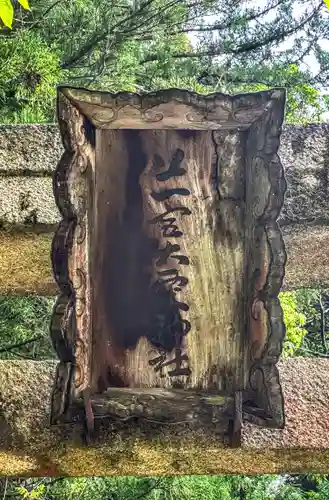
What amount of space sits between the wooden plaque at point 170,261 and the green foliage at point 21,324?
1.78 metres

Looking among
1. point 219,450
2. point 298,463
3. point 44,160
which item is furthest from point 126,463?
point 44,160

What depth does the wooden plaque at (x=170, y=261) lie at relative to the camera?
3.52 ft

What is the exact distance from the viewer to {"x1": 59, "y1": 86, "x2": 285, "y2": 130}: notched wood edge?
1018 mm

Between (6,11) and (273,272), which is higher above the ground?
(6,11)

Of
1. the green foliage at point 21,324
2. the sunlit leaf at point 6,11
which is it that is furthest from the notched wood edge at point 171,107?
the green foliage at point 21,324

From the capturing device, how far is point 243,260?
1.10 metres

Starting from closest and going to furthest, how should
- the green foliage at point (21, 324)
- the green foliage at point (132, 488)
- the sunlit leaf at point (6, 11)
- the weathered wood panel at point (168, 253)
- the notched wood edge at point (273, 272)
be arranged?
1. the sunlit leaf at point (6, 11)
2. the notched wood edge at point (273, 272)
3. the weathered wood panel at point (168, 253)
4. the green foliage at point (21, 324)
5. the green foliage at point (132, 488)

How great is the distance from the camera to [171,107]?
3.39ft

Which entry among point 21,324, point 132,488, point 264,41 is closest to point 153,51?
point 264,41

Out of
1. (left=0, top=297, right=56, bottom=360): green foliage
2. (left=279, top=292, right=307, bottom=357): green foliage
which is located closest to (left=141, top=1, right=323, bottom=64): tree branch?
(left=279, top=292, right=307, bottom=357): green foliage

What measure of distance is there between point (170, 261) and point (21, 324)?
1.92 m

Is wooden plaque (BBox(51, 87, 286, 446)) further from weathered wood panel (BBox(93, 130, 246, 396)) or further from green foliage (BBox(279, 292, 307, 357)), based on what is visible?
green foliage (BBox(279, 292, 307, 357))

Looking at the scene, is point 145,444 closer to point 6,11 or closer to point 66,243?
point 66,243

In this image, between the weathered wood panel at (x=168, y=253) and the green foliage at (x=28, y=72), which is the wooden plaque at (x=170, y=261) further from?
the green foliage at (x=28, y=72)
